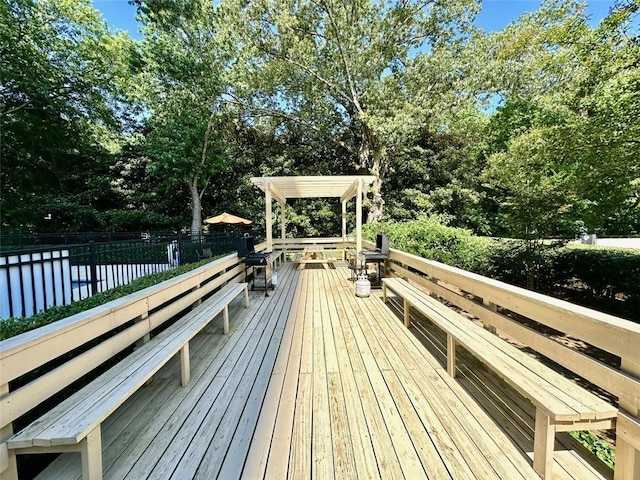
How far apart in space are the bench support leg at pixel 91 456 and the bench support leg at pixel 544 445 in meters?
2.09

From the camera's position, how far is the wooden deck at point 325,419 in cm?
158

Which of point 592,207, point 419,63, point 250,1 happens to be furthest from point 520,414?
point 250,1

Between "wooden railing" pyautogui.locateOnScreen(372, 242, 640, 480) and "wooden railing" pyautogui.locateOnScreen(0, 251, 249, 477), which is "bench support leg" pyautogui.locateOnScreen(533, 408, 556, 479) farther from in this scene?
"wooden railing" pyautogui.locateOnScreen(0, 251, 249, 477)

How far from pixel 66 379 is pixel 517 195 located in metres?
8.75

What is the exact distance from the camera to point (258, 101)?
13.7 m

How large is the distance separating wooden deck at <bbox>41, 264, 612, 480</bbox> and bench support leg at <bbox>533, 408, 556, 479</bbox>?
2.5 inches

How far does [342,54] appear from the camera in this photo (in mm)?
11258

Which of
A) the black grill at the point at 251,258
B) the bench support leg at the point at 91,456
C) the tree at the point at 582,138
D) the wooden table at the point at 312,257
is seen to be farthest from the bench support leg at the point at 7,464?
the wooden table at the point at 312,257

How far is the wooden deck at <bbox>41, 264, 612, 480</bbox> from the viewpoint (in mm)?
1577

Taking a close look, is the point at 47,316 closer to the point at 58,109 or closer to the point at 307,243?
the point at 307,243

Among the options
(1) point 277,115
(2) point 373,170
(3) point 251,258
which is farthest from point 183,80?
(3) point 251,258

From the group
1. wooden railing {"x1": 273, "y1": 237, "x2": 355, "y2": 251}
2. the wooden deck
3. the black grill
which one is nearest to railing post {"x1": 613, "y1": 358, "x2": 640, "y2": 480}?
the wooden deck

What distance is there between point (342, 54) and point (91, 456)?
41.7 feet

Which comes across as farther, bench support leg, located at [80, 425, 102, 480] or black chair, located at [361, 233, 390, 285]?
black chair, located at [361, 233, 390, 285]
